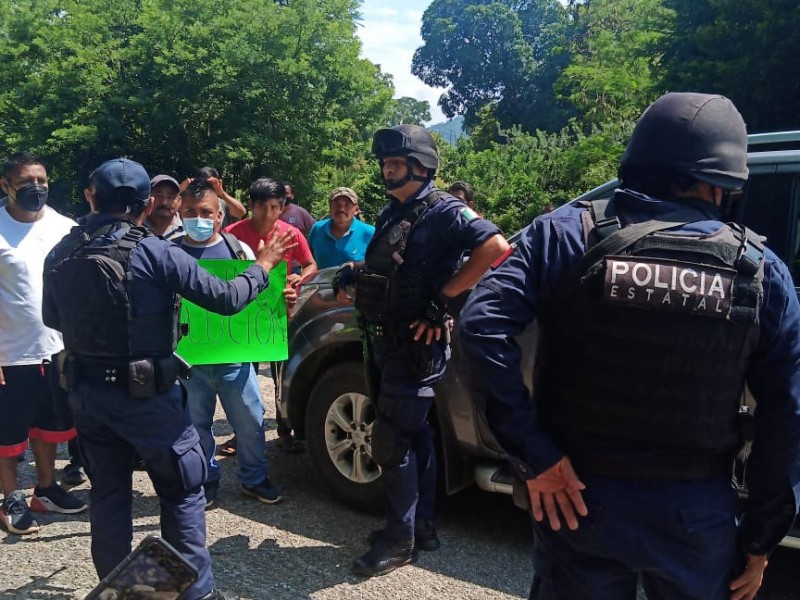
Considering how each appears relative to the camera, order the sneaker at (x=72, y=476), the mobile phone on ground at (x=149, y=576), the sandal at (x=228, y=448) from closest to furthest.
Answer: the mobile phone on ground at (x=149, y=576) < the sneaker at (x=72, y=476) < the sandal at (x=228, y=448)

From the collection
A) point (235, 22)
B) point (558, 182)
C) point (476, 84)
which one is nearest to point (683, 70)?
point (558, 182)

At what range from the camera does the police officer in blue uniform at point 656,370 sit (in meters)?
1.59

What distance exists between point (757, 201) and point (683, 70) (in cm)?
1255

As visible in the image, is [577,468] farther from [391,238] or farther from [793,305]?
[391,238]

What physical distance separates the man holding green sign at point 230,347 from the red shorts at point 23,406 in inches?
28.4

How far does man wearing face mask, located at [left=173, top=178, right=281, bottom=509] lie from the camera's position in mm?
3941

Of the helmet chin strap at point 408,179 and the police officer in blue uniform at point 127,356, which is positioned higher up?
the helmet chin strap at point 408,179

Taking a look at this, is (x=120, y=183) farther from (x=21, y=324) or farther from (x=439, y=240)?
(x=21, y=324)

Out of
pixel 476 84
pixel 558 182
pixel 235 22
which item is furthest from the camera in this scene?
pixel 476 84

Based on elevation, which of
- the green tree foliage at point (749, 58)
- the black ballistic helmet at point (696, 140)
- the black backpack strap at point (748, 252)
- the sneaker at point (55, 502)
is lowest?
the sneaker at point (55, 502)

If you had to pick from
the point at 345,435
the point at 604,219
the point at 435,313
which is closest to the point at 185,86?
the point at 345,435

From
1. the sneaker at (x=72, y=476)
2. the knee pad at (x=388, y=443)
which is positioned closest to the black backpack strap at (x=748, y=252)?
the knee pad at (x=388, y=443)

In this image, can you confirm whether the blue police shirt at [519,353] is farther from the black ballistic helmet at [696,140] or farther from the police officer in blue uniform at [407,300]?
the police officer in blue uniform at [407,300]

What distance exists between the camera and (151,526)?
3838 mm
